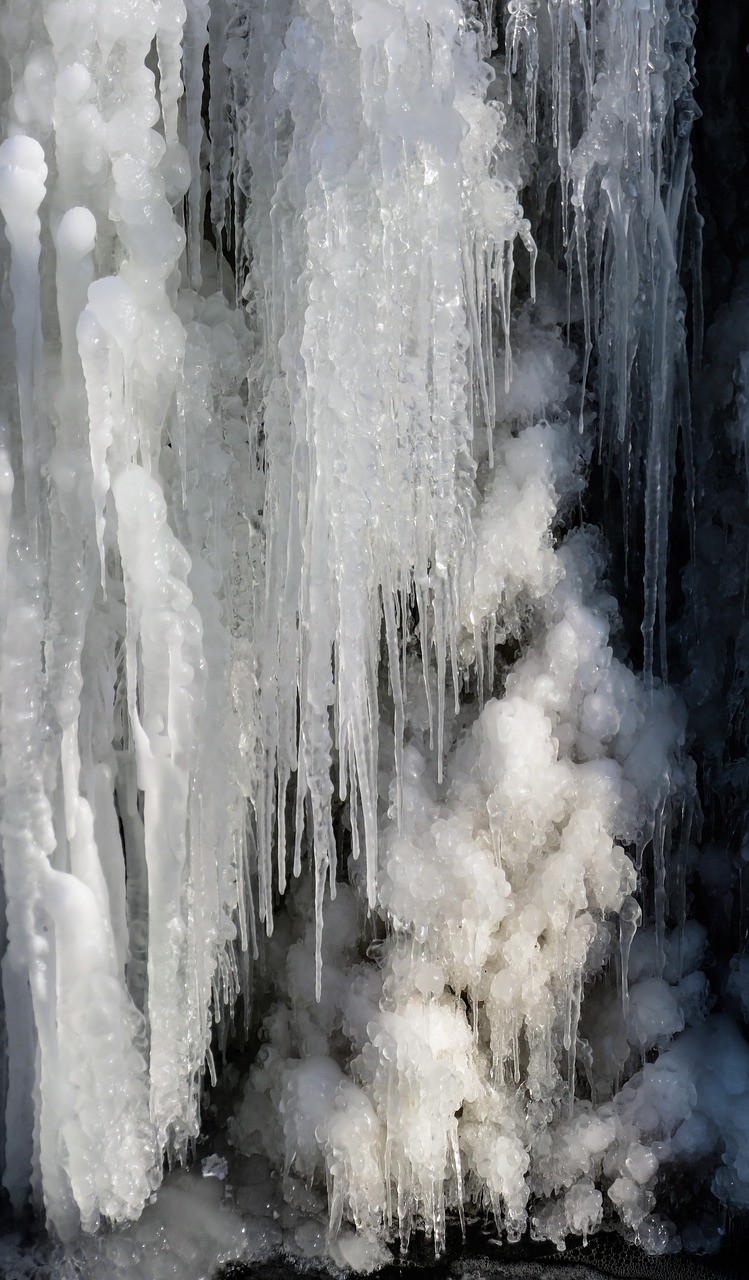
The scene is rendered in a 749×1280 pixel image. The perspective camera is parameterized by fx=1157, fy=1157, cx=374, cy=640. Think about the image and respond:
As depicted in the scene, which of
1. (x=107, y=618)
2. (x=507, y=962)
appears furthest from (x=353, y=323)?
(x=507, y=962)

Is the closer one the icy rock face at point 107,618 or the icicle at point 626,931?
the icy rock face at point 107,618

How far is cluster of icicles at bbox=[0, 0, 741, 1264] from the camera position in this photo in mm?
2652

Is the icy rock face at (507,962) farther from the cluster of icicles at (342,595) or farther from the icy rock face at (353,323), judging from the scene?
the icy rock face at (353,323)

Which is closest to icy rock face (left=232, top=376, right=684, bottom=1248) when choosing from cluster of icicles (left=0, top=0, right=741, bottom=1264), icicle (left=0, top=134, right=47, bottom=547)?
cluster of icicles (left=0, top=0, right=741, bottom=1264)

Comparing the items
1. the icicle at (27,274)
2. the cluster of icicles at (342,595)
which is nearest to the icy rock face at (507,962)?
the cluster of icicles at (342,595)

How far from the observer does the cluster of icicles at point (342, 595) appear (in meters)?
2.65

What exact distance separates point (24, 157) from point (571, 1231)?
119 inches

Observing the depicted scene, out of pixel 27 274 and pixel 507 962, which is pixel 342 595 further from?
pixel 507 962

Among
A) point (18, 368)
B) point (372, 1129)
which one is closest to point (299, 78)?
point (18, 368)

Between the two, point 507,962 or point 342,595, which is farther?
point 507,962

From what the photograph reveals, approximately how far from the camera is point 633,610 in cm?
365

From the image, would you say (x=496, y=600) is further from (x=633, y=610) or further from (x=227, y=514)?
(x=227, y=514)

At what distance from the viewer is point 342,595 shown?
9.33 feet

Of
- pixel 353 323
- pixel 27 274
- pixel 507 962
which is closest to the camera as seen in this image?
pixel 27 274
